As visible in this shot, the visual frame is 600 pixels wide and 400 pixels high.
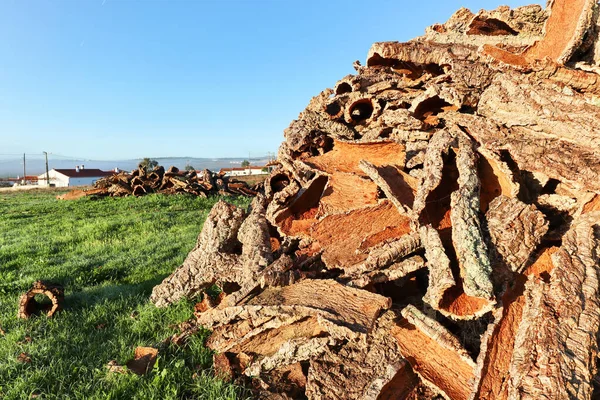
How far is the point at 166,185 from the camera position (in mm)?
13719

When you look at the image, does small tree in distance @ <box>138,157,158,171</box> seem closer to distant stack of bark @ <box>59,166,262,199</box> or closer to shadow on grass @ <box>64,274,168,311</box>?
distant stack of bark @ <box>59,166,262,199</box>

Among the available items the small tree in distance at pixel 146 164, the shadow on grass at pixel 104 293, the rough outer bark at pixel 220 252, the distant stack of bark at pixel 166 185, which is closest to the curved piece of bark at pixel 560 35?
the rough outer bark at pixel 220 252

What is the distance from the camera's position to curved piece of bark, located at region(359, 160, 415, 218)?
2.89 metres

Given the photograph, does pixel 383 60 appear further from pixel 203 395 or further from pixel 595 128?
pixel 203 395

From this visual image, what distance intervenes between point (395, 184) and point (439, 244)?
0.86 meters

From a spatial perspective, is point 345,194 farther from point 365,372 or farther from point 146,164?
point 146,164

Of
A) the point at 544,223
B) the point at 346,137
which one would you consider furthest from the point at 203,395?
the point at 346,137

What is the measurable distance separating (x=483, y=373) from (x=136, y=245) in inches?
252

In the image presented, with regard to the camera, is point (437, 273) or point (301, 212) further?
point (301, 212)

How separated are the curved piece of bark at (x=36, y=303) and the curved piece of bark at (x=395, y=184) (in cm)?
338

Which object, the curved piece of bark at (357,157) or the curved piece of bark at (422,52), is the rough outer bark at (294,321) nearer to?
the curved piece of bark at (357,157)

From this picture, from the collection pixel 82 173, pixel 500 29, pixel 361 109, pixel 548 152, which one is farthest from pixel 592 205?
pixel 82 173

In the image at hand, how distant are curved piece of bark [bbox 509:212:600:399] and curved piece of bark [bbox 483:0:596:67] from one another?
6.10 ft

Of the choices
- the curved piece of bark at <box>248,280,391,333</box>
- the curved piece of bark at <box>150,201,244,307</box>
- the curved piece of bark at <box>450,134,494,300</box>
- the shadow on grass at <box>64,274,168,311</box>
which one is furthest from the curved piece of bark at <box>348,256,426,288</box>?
the shadow on grass at <box>64,274,168,311</box>
